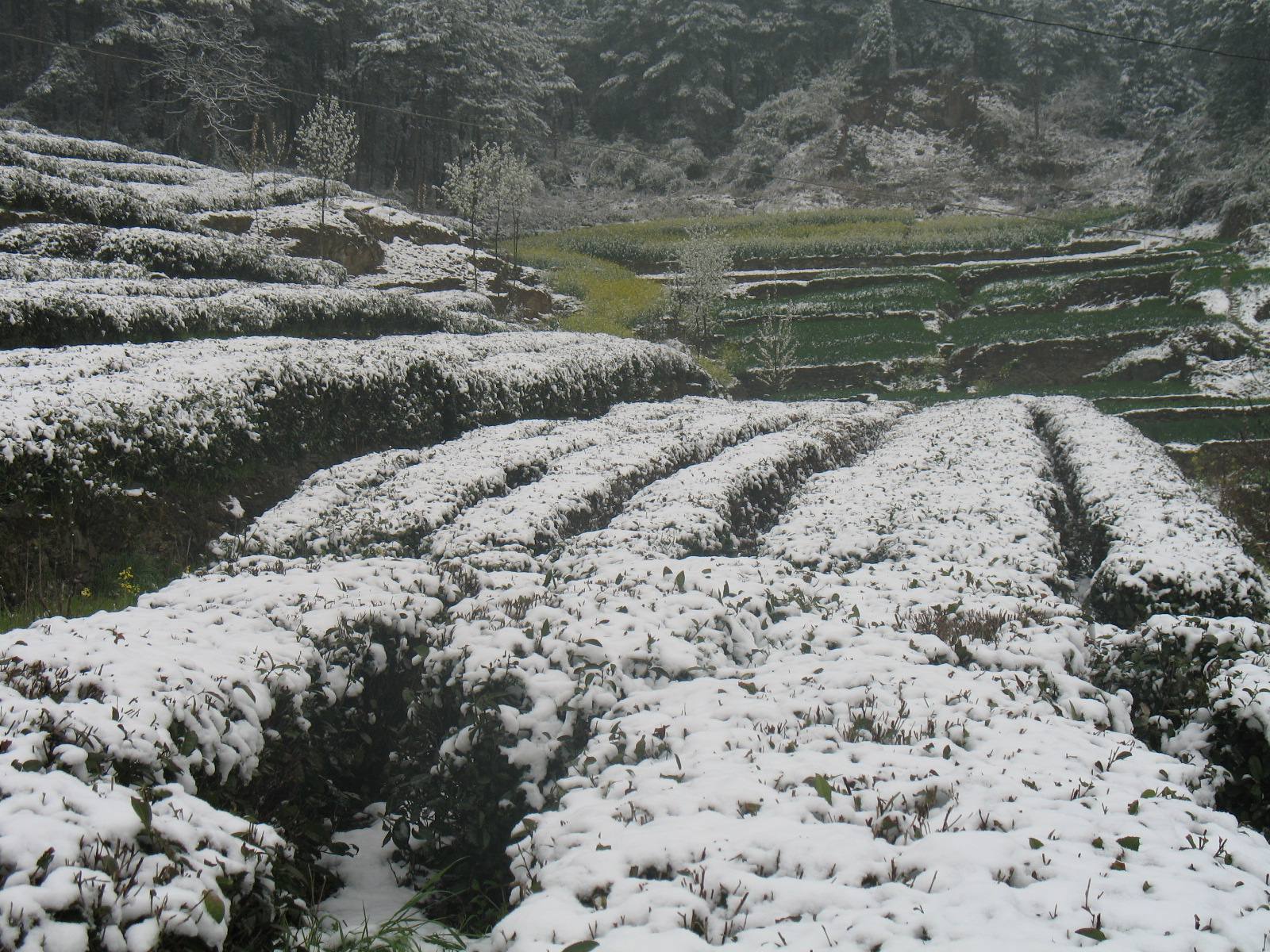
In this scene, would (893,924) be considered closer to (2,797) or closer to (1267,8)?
(2,797)

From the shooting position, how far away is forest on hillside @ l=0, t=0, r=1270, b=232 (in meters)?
40.9

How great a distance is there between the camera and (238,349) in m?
11.8

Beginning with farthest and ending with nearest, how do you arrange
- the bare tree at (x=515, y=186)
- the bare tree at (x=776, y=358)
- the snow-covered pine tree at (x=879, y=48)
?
the snow-covered pine tree at (x=879, y=48), the bare tree at (x=515, y=186), the bare tree at (x=776, y=358)

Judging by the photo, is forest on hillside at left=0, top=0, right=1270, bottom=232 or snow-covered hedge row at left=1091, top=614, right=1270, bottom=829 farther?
forest on hillside at left=0, top=0, right=1270, bottom=232

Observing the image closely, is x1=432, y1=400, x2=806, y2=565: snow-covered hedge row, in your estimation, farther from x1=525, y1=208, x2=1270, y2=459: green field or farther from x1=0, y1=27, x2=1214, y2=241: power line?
x1=0, y1=27, x2=1214, y2=241: power line

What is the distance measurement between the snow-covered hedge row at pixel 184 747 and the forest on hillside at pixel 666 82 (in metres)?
32.9

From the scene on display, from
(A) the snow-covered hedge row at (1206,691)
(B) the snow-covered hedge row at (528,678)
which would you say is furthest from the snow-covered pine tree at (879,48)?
(B) the snow-covered hedge row at (528,678)

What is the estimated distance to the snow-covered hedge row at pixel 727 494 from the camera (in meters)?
8.57

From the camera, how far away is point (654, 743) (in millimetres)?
4359

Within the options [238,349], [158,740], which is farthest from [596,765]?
[238,349]

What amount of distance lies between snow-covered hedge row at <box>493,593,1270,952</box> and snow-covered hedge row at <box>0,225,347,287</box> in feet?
58.7

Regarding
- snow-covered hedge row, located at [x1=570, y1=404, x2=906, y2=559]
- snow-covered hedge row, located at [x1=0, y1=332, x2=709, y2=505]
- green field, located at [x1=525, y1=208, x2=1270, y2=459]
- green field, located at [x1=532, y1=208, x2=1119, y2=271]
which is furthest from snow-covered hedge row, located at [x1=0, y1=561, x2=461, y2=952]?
green field, located at [x1=532, y1=208, x2=1119, y2=271]

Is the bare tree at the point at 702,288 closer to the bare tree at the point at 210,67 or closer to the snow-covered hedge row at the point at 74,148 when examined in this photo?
the snow-covered hedge row at the point at 74,148

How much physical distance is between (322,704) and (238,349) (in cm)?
858
